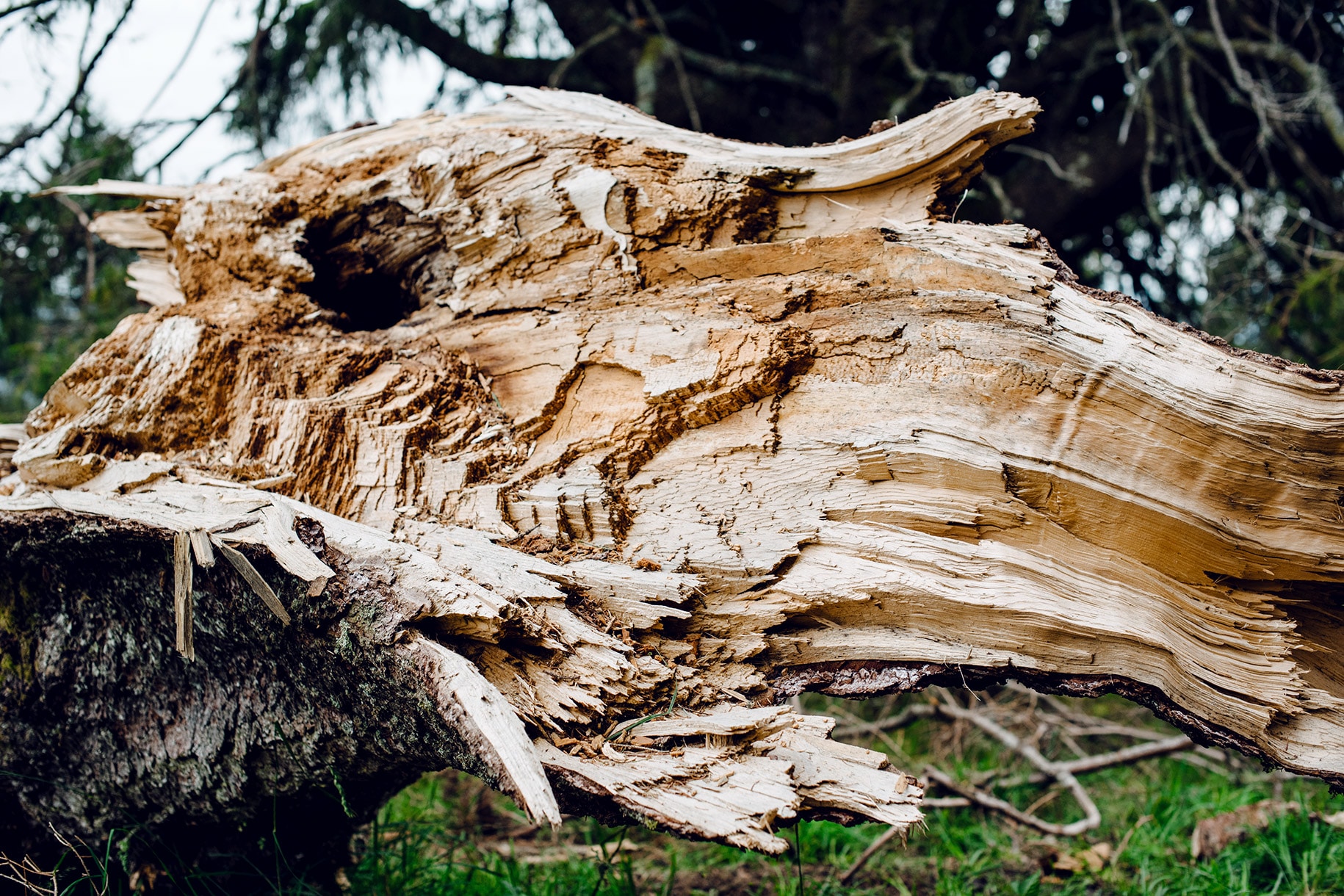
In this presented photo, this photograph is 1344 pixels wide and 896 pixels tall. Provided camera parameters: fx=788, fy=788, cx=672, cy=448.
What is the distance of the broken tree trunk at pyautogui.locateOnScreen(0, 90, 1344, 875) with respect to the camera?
1.40 m

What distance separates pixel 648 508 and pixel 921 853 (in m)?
2.32

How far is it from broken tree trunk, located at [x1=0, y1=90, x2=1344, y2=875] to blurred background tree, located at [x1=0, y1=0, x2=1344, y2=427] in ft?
7.60

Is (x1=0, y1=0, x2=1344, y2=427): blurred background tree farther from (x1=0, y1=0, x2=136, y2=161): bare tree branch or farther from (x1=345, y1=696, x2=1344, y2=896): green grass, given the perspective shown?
(x1=345, y1=696, x2=1344, y2=896): green grass

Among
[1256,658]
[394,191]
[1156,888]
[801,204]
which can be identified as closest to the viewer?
[1256,658]

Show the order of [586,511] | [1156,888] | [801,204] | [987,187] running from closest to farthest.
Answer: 1. [586,511]
2. [801,204]
3. [1156,888]
4. [987,187]

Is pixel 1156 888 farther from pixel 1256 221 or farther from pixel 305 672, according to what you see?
pixel 1256 221

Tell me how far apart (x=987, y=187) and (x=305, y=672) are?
4.14 m

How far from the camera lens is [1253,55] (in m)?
3.78

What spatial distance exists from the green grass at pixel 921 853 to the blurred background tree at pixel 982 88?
2390 millimetres

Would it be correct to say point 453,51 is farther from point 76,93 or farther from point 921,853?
point 921,853

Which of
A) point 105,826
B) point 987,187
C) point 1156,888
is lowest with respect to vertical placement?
point 1156,888

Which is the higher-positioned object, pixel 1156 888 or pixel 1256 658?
pixel 1256 658

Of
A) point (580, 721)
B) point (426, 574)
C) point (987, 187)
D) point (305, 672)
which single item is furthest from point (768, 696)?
point (987, 187)

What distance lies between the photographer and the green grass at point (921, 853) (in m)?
2.41
